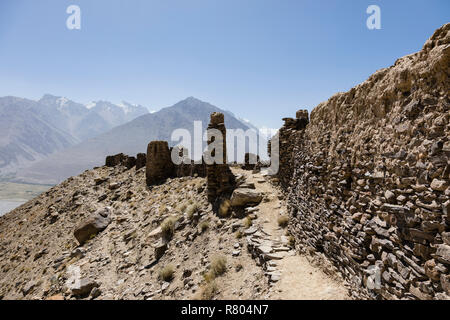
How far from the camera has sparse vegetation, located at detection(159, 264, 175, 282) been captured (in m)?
9.30

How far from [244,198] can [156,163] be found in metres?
11.5

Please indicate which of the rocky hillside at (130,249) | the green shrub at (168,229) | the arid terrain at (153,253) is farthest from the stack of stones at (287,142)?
the green shrub at (168,229)

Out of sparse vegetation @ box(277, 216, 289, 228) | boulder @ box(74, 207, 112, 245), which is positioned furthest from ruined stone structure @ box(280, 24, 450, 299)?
boulder @ box(74, 207, 112, 245)

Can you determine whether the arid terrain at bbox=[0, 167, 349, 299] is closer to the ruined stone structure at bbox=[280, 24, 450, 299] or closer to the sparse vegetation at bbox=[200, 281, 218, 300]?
the sparse vegetation at bbox=[200, 281, 218, 300]

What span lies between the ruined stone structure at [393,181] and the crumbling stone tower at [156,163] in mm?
15822

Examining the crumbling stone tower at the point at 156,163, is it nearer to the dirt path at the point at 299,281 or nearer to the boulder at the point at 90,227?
the boulder at the point at 90,227

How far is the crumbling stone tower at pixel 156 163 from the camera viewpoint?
68.1 feet

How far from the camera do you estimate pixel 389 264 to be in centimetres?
451

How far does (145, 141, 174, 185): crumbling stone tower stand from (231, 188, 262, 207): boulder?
35.3ft
